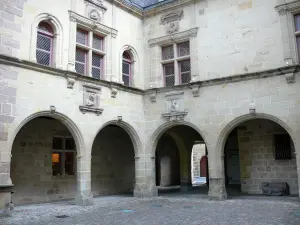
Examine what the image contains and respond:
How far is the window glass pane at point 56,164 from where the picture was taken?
9.73 m

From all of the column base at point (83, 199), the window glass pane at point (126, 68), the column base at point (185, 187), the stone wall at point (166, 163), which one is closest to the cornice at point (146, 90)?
the window glass pane at point (126, 68)

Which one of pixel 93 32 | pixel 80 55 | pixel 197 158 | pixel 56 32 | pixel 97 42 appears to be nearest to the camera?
pixel 56 32

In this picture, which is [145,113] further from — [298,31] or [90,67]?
[298,31]

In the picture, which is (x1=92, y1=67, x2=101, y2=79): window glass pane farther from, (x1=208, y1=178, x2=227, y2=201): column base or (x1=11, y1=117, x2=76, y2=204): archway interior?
(x1=208, y1=178, x2=227, y2=201): column base

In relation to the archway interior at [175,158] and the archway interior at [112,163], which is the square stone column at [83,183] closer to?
the archway interior at [112,163]

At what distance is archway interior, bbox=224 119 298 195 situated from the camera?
976 cm

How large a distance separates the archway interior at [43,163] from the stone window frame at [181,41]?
3.52 meters

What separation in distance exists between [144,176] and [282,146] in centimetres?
419

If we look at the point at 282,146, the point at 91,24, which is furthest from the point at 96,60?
the point at 282,146

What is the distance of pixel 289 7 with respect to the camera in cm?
848

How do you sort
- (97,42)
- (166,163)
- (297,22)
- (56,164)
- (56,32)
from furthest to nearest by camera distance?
1. (166,163)
2. (56,164)
3. (97,42)
4. (297,22)
5. (56,32)

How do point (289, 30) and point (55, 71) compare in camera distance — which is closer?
point (55, 71)

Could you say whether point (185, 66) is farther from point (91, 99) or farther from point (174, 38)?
point (91, 99)

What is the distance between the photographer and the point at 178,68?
10.3 metres
